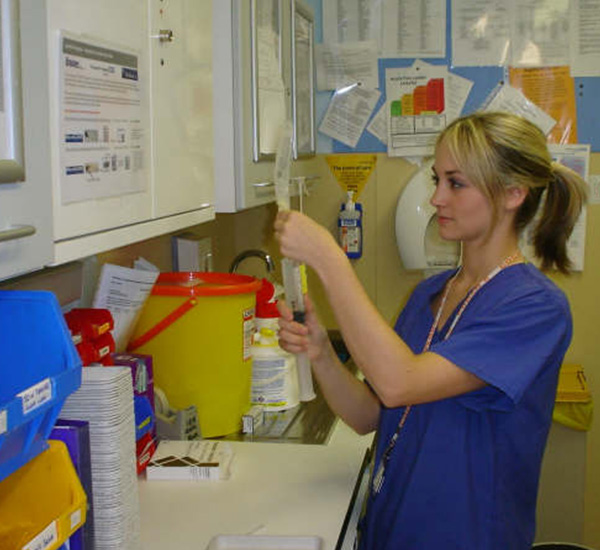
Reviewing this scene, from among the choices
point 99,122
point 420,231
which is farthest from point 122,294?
point 420,231

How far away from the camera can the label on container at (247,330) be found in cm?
180

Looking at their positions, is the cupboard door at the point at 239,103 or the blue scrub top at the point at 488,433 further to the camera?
the cupboard door at the point at 239,103

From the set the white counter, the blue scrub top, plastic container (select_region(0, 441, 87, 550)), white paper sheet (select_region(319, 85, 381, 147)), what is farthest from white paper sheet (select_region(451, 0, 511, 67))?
plastic container (select_region(0, 441, 87, 550))

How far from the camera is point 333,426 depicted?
1871 mm

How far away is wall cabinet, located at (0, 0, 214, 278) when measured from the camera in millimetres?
908

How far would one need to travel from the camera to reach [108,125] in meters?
1.16

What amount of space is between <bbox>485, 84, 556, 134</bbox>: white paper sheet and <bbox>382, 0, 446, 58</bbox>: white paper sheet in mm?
249

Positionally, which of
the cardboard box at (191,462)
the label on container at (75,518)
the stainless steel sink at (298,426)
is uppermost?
the label on container at (75,518)

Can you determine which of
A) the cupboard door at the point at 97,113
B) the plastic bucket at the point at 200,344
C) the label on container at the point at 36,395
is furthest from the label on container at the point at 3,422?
the plastic bucket at the point at 200,344

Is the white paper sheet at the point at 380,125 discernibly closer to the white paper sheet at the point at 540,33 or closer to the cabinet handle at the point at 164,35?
the white paper sheet at the point at 540,33

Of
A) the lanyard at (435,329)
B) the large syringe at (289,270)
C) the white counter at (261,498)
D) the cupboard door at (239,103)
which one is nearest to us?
the white counter at (261,498)

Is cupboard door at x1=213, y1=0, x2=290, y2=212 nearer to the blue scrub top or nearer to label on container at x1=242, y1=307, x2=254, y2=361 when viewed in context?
label on container at x1=242, y1=307, x2=254, y2=361

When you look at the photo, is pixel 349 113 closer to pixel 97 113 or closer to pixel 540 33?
pixel 540 33

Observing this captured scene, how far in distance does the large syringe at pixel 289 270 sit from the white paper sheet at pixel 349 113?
1436 mm
